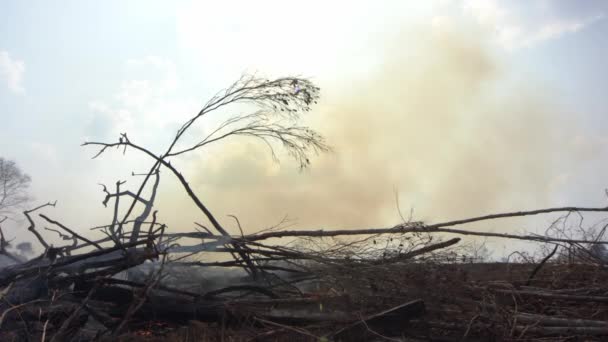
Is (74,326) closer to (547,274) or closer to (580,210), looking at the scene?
(547,274)

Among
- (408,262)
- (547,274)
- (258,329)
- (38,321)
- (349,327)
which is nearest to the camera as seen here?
(349,327)

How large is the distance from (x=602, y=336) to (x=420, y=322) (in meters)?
1.60

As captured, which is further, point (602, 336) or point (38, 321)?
point (38, 321)

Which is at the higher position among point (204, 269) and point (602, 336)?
point (204, 269)

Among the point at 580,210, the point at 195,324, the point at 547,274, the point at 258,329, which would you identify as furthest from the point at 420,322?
the point at 580,210

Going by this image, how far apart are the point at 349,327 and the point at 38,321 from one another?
10.2ft

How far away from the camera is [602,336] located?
4387mm

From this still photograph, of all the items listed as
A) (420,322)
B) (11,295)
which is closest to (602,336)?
(420,322)

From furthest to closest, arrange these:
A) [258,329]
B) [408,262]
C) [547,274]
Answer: [547,274] → [408,262] → [258,329]

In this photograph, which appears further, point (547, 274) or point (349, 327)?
point (547, 274)

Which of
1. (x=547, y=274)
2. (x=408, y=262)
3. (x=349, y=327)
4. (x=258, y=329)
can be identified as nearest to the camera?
(x=349, y=327)

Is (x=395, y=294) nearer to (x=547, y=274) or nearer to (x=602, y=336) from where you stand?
(x=602, y=336)

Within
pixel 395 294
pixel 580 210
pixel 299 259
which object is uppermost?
pixel 580 210

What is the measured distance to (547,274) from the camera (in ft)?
→ 22.0
